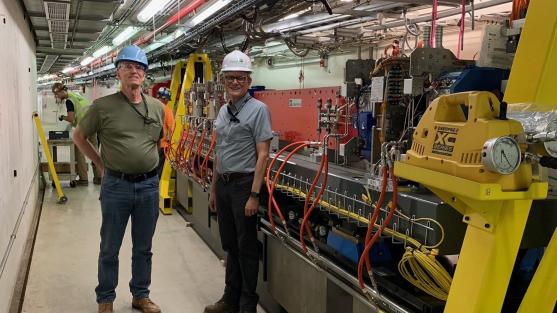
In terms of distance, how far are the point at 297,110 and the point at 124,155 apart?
134 centimetres

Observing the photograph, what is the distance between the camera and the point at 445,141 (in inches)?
46.7

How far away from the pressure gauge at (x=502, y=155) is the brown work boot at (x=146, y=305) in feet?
8.30

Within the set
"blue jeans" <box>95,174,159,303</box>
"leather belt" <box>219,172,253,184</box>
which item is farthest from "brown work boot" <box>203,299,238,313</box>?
"leather belt" <box>219,172,253,184</box>

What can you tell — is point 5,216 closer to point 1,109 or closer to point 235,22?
point 1,109

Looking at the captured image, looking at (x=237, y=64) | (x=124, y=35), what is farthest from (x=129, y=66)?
(x=124, y=35)

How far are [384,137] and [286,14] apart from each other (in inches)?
75.0

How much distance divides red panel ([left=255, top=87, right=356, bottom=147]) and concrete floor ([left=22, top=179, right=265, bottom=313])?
4.23ft

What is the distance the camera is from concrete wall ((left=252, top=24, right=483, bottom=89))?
14.6 ft

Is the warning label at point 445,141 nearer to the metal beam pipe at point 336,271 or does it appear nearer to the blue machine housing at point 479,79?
the blue machine housing at point 479,79

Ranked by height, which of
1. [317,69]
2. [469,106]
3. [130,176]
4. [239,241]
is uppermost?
[317,69]

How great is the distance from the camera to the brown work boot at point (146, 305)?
2.96 m

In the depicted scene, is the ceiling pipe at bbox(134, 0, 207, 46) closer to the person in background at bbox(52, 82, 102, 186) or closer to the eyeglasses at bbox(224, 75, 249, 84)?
the person in background at bbox(52, 82, 102, 186)

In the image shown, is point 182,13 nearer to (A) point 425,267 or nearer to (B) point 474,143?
(A) point 425,267

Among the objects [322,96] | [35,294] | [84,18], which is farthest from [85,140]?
[84,18]
